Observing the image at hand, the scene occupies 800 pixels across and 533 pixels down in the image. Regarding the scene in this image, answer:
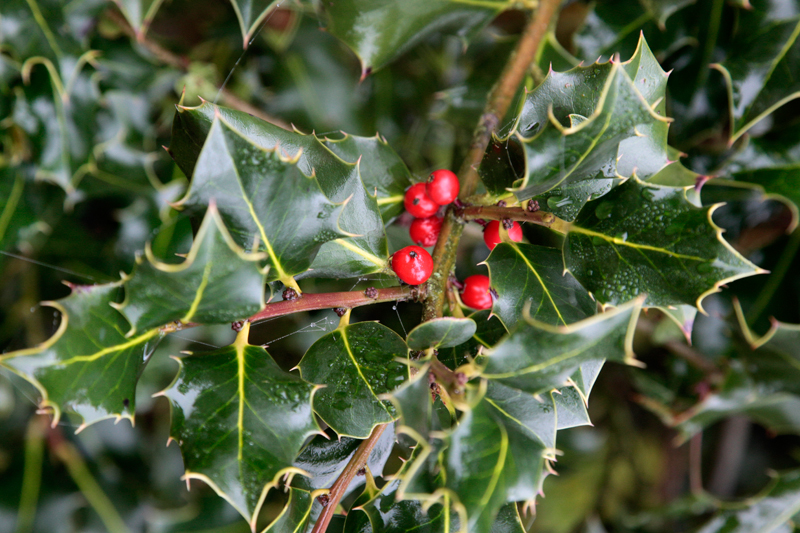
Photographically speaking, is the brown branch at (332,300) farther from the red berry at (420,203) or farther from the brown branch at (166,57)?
the brown branch at (166,57)

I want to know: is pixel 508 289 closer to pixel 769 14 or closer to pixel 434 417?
pixel 434 417

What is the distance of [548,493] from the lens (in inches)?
52.3

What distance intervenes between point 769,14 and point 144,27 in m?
0.99

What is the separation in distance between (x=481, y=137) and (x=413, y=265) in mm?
245

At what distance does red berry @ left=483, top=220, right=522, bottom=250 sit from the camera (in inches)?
23.3

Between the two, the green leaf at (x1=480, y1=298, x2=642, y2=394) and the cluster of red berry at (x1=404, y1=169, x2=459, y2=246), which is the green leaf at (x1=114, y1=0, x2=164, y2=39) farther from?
the green leaf at (x1=480, y1=298, x2=642, y2=394)

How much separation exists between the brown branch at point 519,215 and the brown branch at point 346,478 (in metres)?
0.26

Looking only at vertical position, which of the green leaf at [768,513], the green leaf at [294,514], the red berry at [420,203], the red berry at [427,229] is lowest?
the green leaf at [768,513]

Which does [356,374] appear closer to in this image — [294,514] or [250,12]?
[294,514]

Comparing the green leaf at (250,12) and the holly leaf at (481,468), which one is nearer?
the holly leaf at (481,468)

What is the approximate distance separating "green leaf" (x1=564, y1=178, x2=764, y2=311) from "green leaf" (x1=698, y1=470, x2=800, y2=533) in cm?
73

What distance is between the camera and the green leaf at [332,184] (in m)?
0.54

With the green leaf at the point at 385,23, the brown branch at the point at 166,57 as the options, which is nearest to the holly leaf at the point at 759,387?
the green leaf at the point at 385,23

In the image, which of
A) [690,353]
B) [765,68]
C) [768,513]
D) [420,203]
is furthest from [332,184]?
[768,513]
